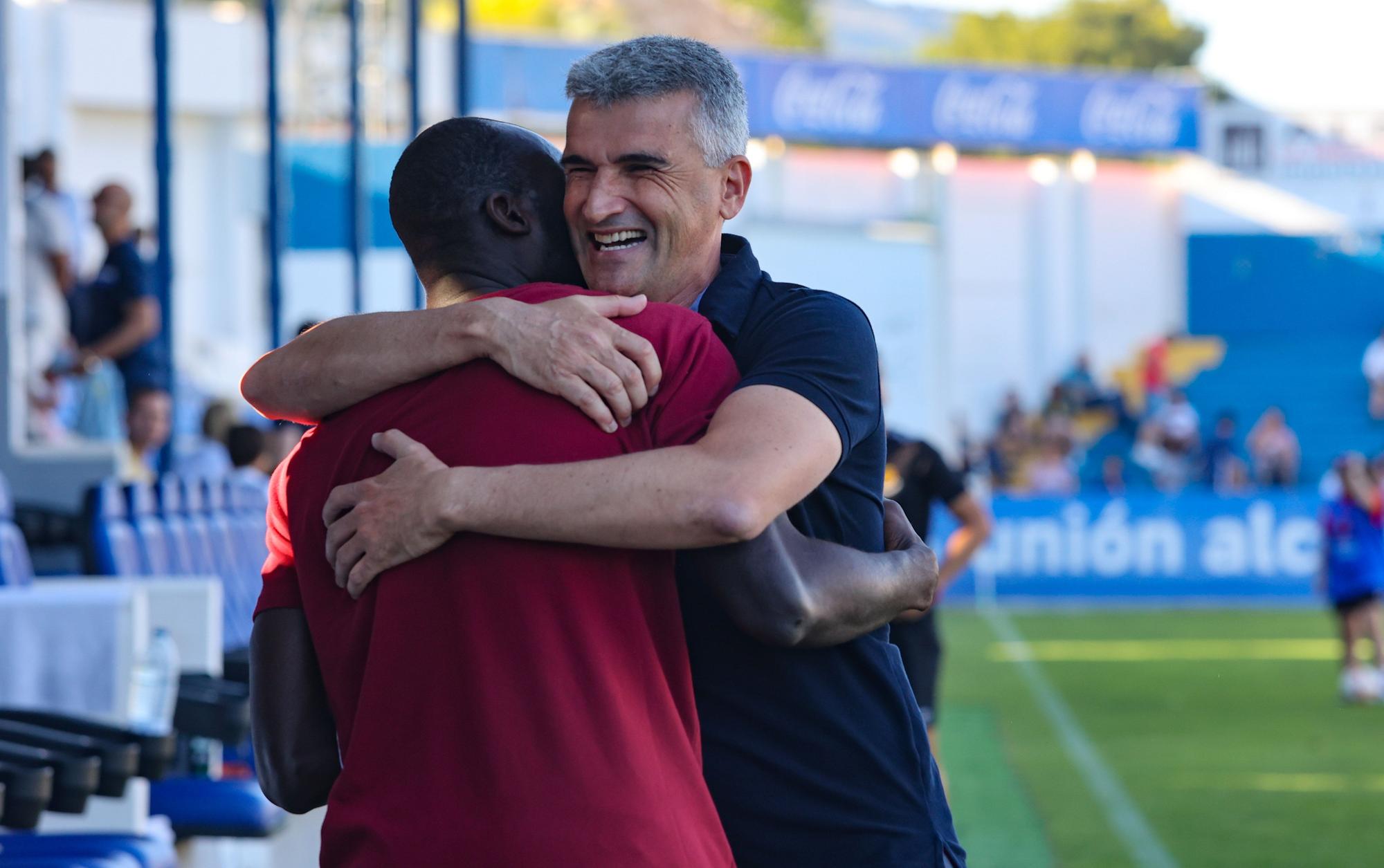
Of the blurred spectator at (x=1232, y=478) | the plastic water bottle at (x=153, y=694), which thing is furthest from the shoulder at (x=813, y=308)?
the blurred spectator at (x=1232, y=478)

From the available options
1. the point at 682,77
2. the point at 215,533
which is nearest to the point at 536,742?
the point at 682,77

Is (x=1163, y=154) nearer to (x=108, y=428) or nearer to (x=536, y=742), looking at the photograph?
(x=108, y=428)

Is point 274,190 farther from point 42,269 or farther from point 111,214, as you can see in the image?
point 111,214

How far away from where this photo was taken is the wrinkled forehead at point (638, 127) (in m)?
2.28

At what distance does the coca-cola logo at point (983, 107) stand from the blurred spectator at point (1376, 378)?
25.0ft

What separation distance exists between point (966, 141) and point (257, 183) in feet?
43.5

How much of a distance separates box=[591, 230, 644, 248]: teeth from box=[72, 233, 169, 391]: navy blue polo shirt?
290 inches

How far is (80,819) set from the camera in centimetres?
466

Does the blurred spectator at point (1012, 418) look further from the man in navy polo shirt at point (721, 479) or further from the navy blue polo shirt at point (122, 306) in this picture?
the man in navy polo shirt at point (721, 479)

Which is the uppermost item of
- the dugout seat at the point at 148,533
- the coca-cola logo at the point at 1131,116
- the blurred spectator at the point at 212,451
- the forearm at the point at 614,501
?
the coca-cola logo at the point at 1131,116

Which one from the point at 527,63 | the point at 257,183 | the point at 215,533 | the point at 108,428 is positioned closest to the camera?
the point at 215,533

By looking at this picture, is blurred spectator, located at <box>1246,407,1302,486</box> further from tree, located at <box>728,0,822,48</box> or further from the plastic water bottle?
tree, located at <box>728,0,822,48</box>

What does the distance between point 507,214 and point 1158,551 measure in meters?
19.8

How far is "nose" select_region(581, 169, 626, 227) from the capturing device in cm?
227
